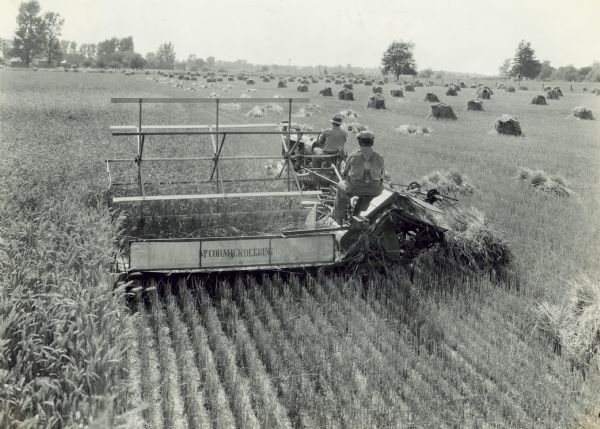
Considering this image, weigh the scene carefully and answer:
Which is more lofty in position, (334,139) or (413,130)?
(334,139)

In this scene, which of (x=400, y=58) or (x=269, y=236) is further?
(x=400, y=58)

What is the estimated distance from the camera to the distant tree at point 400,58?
77375 millimetres

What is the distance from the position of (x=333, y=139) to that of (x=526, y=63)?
72.0m

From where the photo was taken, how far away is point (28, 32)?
75.3m

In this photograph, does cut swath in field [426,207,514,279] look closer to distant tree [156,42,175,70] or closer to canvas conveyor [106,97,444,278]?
canvas conveyor [106,97,444,278]

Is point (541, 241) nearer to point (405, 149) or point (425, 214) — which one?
point (425, 214)

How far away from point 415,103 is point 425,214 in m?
28.2

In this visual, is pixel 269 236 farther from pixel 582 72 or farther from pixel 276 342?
pixel 582 72

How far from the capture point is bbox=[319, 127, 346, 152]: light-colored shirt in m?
9.77

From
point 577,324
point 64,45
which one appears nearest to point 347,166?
point 577,324

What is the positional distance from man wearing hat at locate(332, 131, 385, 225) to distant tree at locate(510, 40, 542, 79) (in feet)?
234

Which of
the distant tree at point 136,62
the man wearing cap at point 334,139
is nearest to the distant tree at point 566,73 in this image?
the distant tree at point 136,62

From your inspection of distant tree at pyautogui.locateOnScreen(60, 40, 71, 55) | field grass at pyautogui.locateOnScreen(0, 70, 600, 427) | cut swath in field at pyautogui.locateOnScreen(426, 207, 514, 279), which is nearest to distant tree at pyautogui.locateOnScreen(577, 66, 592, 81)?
field grass at pyautogui.locateOnScreen(0, 70, 600, 427)

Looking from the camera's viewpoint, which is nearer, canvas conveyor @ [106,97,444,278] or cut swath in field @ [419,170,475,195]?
canvas conveyor @ [106,97,444,278]
